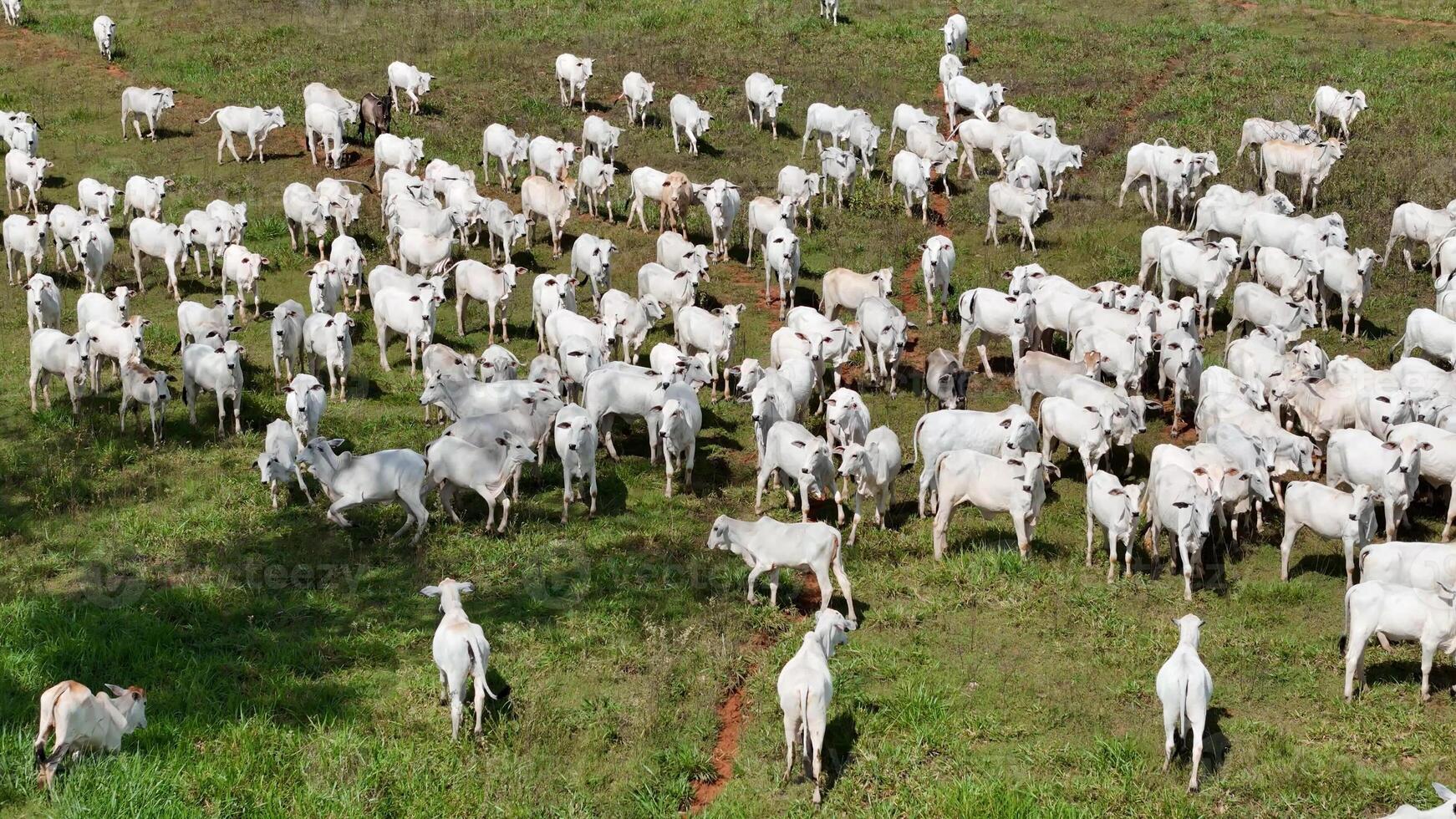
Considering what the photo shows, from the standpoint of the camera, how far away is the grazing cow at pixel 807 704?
38.9 feet

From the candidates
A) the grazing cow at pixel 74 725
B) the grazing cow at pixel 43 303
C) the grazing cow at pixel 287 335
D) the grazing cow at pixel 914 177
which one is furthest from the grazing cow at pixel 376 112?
the grazing cow at pixel 74 725

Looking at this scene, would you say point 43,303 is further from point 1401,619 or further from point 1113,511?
point 1401,619

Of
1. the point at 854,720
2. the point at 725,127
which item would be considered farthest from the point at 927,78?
the point at 854,720

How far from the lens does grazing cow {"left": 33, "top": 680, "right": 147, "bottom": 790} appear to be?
11258 mm

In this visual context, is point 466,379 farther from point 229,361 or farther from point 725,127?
point 725,127

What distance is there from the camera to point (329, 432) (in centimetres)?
1991

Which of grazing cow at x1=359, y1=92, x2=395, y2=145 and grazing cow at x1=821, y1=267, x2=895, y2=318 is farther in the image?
grazing cow at x1=359, y1=92, x2=395, y2=145

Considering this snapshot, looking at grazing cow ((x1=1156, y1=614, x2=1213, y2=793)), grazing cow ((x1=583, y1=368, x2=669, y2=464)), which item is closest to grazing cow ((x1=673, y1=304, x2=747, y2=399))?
grazing cow ((x1=583, y1=368, x2=669, y2=464))

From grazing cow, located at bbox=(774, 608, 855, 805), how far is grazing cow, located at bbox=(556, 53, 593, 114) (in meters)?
26.3

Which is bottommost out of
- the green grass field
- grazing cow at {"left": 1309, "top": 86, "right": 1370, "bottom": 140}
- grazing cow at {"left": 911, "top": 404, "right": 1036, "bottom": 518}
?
the green grass field

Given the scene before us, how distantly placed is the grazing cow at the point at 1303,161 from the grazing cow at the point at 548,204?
1461 centimetres

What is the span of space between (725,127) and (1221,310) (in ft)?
48.6

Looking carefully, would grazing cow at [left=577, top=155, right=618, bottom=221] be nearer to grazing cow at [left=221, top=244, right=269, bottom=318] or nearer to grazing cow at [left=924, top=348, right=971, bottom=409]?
grazing cow at [left=221, top=244, right=269, bottom=318]

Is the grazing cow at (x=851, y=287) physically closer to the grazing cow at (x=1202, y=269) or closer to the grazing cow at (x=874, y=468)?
the grazing cow at (x=1202, y=269)
